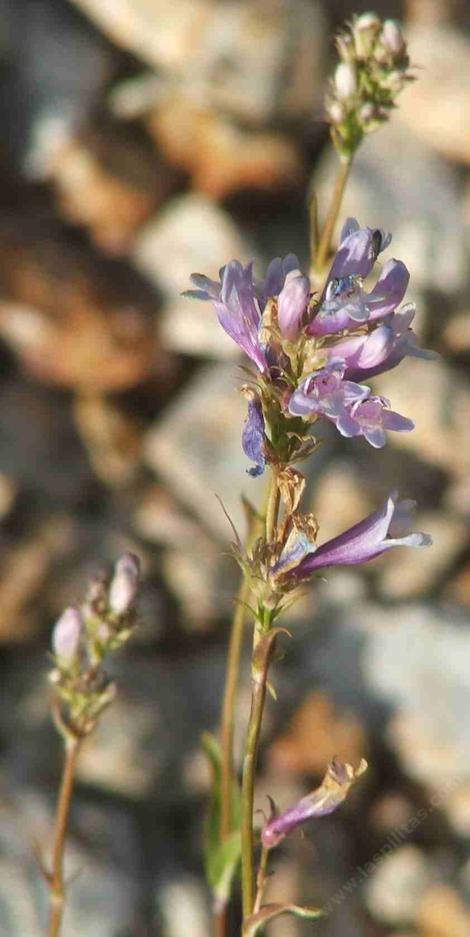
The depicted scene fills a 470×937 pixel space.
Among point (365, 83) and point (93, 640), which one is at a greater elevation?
point (365, 83)

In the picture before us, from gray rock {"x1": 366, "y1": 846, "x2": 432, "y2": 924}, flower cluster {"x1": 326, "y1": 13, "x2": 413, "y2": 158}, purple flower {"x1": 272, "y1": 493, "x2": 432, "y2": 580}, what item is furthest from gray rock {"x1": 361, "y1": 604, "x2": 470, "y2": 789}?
purple flower {"x1": 272, "y1": 493, "x2": 432, "y2": 580}

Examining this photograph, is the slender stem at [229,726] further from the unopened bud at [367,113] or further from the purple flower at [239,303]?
the unopened bud at [367,113]

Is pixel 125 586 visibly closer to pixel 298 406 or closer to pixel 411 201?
pixel 298 406

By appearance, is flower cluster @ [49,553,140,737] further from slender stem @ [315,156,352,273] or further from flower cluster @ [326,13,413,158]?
flower cluster @ [326,13,413,158]

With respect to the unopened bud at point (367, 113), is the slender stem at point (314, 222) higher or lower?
lower

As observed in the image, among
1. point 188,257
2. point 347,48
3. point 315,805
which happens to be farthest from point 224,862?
point 188,257

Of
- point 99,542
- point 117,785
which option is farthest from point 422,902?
point 99,542

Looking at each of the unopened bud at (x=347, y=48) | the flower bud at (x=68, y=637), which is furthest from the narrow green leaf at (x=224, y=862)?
the unopened bud at (x=347, y=48)
